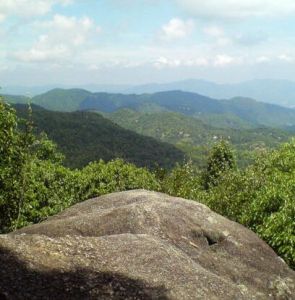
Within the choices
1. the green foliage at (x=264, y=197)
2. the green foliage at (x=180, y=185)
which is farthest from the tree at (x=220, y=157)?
the green foliage at (x=180, y=185)

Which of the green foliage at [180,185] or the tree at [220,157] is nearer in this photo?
the green foliage at [180,185]

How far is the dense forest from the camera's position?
3733 cm

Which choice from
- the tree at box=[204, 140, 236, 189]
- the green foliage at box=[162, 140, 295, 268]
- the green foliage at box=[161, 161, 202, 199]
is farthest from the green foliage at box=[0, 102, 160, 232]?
the tree at box=[204, 140, 236, 189]

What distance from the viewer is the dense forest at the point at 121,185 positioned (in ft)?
122

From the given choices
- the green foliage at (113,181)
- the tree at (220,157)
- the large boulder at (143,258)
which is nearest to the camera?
the large boulder at (143,258)

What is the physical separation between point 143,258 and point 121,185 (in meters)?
47.5

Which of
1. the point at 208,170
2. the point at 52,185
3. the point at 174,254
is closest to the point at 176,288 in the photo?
the point at 174,254

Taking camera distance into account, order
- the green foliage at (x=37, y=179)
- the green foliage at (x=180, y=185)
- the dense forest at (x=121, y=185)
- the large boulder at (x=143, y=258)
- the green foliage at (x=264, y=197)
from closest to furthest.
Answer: the large boulder at (x=143, y=258)
the green foliage at (x=264, y=197)
the dense forest at (x=121, y=185)
the green foliage at (x=37, y=179)
the green foliage at (x=180, y=185)

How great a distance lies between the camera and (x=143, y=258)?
21.2 m

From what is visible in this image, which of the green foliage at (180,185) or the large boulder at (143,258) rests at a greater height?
the large boulder at (143,258)

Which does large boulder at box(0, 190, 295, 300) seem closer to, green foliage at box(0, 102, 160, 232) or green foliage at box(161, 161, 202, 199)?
green foliage at box(0, 102, 160, 232)

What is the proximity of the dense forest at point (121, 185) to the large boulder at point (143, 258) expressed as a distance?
6.64 metres

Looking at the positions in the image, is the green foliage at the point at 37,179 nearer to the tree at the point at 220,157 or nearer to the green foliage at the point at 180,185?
the green foliage at the point at 180,185

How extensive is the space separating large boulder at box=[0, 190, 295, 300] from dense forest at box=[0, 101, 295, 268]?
6643mm
